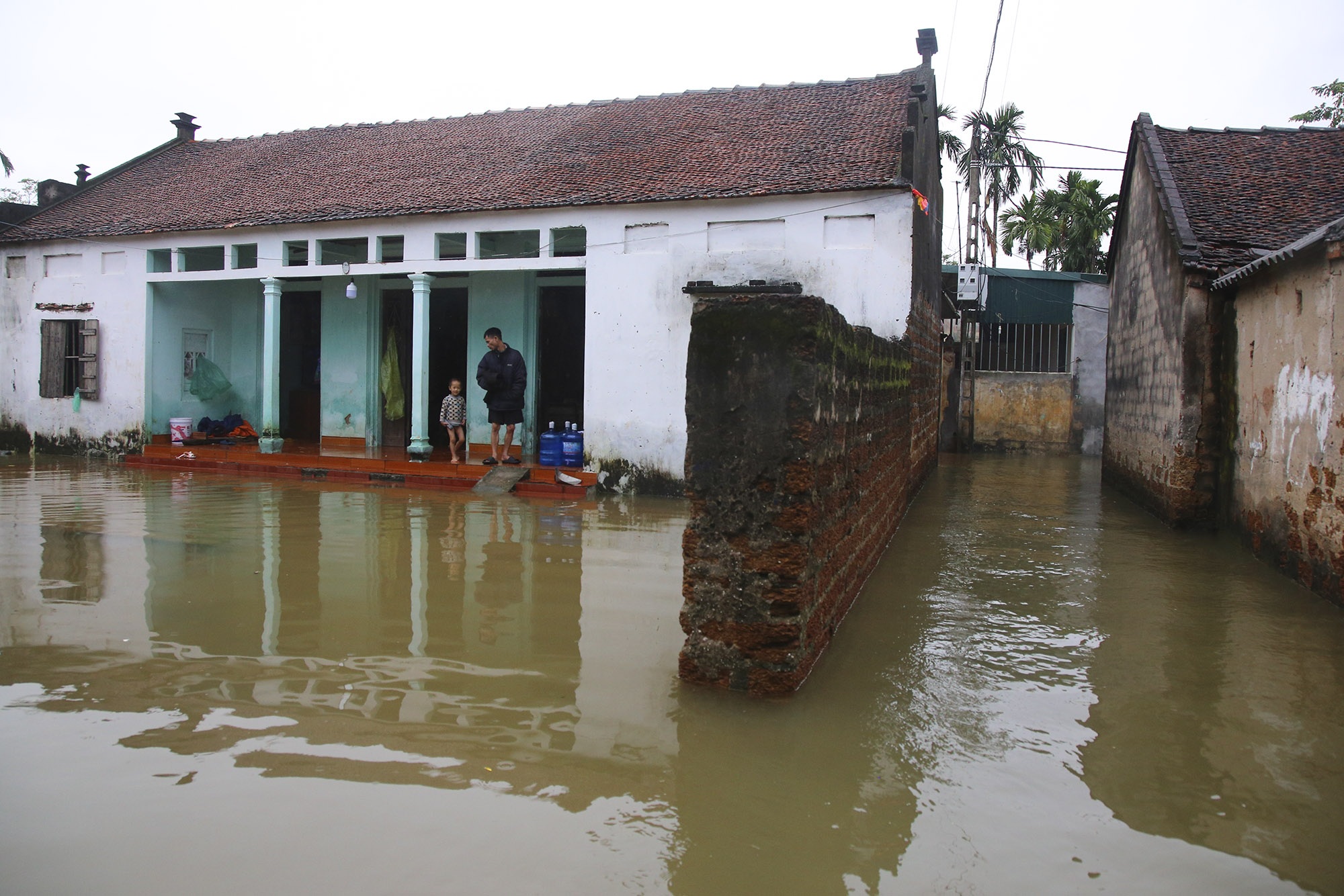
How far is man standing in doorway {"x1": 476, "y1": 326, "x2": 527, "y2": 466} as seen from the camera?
1219 centimetres

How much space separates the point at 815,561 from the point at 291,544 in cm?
517

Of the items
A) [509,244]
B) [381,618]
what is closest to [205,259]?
[509,244]

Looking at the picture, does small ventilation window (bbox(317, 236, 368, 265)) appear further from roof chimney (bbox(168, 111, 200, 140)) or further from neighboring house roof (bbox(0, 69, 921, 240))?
roof chimney (bbox(168, 111, 200, 140))

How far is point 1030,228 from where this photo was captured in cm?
3009

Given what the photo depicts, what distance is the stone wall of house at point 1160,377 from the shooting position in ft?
31.3

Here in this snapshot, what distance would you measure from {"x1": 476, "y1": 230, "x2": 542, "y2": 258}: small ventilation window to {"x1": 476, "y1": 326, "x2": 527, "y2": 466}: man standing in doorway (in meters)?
2.65

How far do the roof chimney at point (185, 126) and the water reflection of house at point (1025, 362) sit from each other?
16.3m

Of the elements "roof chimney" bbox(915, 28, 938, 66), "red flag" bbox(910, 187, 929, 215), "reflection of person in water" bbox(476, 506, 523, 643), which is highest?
"roof chimney" bbox(915, 28, 938, 66)

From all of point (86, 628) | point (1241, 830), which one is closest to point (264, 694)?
point (86, 628)

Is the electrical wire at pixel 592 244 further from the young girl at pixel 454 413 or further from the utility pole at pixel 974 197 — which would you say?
the utility pole at pixel 974 197

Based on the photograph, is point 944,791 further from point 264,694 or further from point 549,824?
point 264,694

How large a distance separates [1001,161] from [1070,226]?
481 cm

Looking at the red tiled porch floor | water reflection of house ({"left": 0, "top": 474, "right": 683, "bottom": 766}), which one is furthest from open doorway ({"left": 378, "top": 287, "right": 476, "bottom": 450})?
water reflection of house ({"left": 0, "top": 474, "right": 683, "bottom": 766})

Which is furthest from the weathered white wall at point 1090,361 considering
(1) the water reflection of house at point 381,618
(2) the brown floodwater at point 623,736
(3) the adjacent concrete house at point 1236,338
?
(1) the water reflection of house at point 381,618
